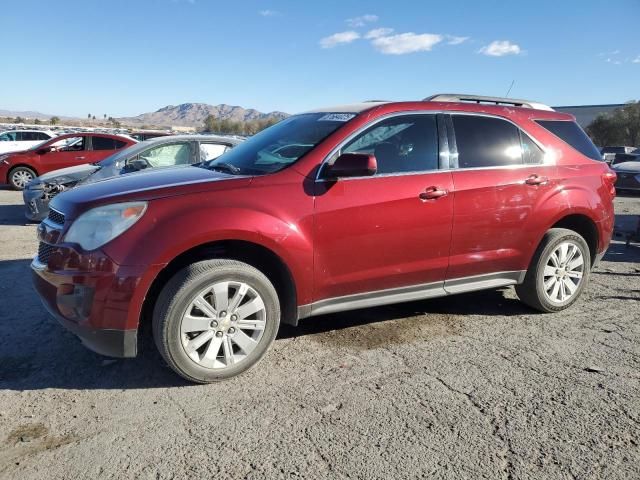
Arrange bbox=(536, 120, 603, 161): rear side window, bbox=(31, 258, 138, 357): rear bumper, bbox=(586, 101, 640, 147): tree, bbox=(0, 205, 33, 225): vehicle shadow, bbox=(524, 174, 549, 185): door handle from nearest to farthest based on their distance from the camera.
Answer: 1. bbox=(31, 258, 138, 357): rear bumper
2. bbox=(524, 174, 549, 185): door handle
3. bbox=(536, 120, 603, 161): rear side window
4. bbox=(0, 205, 33, 225): vehicle shadow
5. bbox=(586, 101, 640, 147): tree

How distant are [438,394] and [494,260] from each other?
1557 millimetres

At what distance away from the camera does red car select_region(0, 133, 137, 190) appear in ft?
44.4

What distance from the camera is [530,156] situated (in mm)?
4512

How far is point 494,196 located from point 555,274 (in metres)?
1.13

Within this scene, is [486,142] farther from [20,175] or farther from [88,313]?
[20,175]

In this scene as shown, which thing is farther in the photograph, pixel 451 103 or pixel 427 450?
pixel 451 103

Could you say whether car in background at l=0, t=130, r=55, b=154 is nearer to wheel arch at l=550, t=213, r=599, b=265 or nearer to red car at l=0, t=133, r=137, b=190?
red car at l=0, t=133, r=137, b=190

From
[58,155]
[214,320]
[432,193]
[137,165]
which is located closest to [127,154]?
[137,165]

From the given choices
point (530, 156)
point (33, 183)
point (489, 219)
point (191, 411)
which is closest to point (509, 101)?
point (530, 156)

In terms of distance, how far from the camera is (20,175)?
14.2m

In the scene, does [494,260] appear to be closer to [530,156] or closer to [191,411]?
[530,156]

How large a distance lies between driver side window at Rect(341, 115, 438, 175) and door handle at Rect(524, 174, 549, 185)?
0.93m

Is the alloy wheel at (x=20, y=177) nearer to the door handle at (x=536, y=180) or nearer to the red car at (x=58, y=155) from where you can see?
the red car at (x=58, y=155)

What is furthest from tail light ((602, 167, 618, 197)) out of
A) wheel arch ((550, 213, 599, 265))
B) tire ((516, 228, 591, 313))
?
tire ((516, 228, 591, 313))
